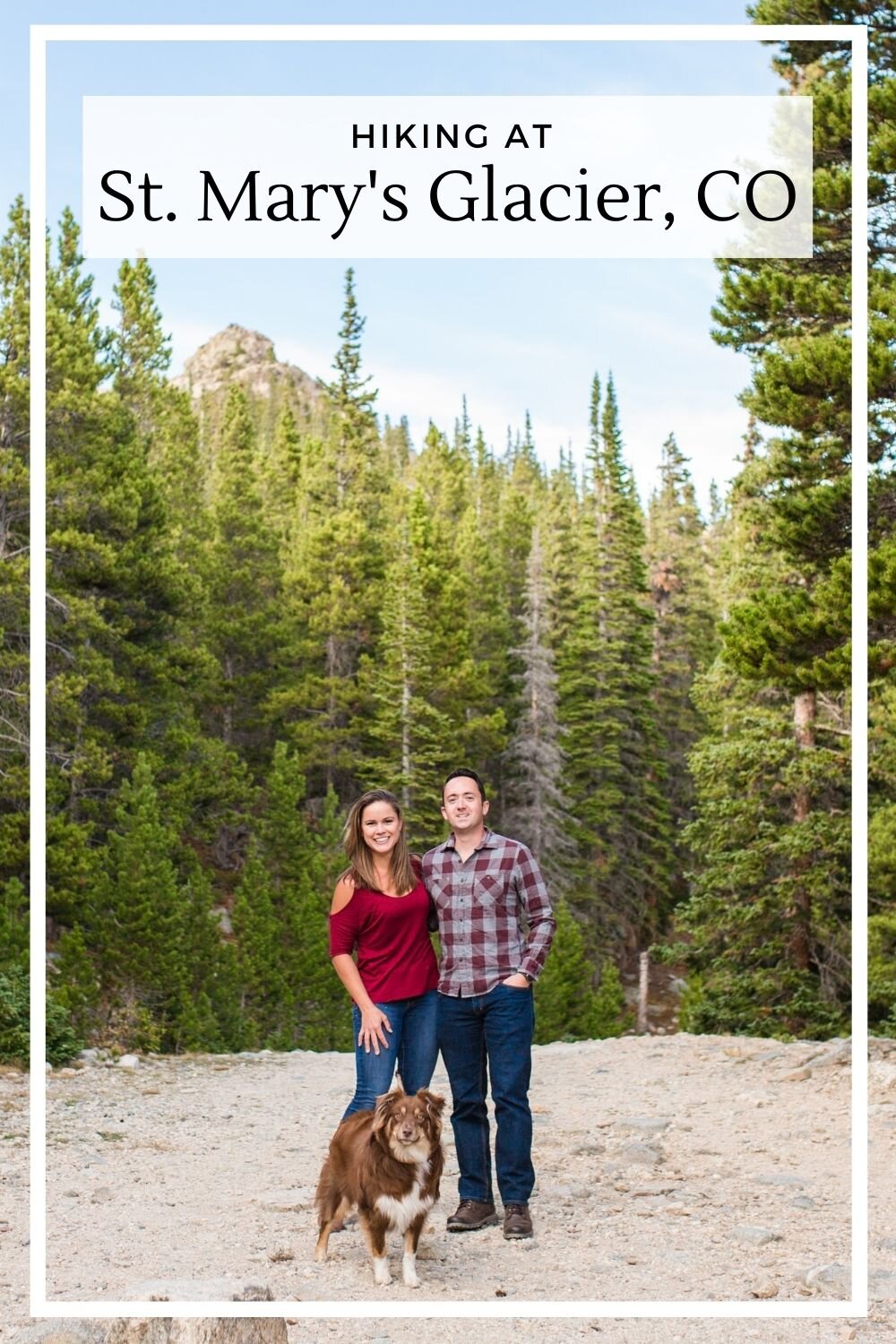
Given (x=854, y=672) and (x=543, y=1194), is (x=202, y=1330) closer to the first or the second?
(x=543, y=1194)

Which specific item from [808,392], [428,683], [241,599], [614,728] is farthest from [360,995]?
[241,599]

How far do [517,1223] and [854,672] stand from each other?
2482 millimetres

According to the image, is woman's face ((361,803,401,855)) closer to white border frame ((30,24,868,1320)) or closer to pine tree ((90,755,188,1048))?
white border frame ((30,24,868,1320))

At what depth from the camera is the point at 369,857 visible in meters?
4.72

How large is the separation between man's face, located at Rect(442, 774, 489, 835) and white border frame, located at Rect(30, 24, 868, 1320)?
142 cm

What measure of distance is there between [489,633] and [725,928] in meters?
18.1

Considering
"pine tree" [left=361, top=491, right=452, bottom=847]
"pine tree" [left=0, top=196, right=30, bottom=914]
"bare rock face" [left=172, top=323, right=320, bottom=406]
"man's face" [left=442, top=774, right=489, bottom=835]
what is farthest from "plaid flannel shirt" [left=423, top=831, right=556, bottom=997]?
"bare rock face" [left=172, top=323, right=320, bottom=406]

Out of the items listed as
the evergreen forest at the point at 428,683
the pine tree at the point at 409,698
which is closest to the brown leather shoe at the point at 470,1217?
the evergreen forest at the point at 428,683

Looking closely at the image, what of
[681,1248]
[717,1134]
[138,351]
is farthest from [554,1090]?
[138,351]

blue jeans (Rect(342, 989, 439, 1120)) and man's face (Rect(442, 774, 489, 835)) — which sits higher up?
man's face (Rect(442, 774, 489, 835))

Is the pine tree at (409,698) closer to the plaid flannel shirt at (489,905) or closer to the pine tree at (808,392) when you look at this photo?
the pine tree at (808,392)

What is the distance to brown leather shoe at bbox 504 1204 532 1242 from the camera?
5195 mm

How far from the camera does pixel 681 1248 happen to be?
211 inches

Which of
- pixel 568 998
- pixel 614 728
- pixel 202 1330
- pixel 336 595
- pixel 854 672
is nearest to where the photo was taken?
pixel 202 1330
